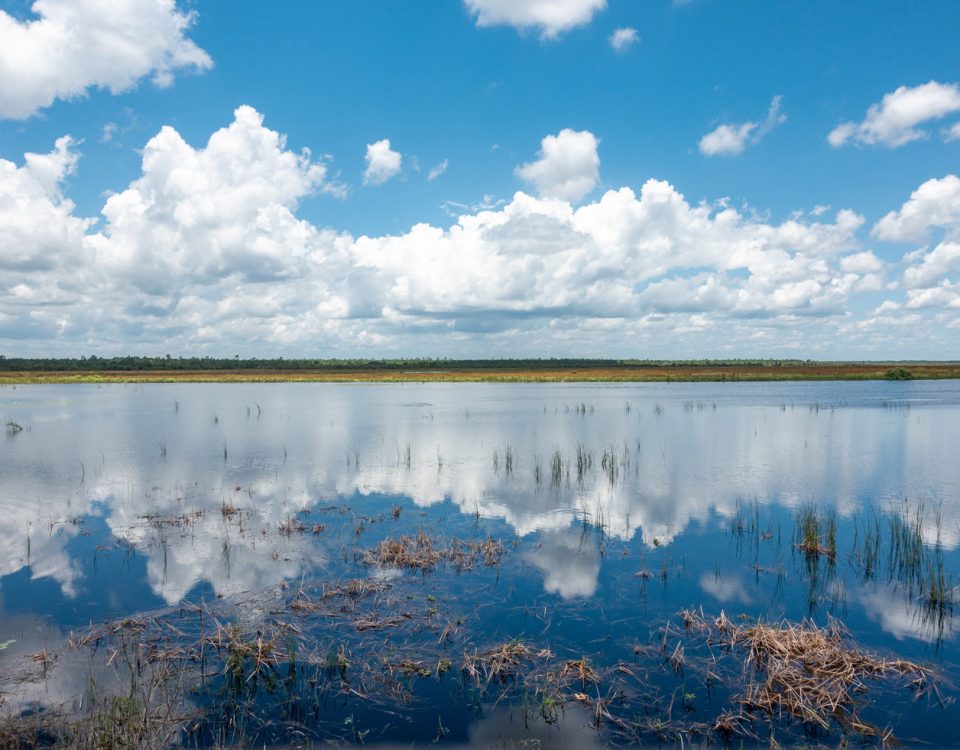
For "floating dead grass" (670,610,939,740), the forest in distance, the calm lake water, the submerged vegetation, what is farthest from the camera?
the forest in distance

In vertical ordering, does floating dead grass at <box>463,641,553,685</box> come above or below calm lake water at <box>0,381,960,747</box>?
above

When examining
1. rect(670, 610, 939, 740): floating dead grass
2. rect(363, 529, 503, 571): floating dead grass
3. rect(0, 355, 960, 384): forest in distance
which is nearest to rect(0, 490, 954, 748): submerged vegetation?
rect(670, 610, 939, 740): floating dead grass

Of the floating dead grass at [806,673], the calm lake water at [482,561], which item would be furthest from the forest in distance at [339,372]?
the floating dead grass at [806,673]

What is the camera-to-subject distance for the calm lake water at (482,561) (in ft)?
24.2

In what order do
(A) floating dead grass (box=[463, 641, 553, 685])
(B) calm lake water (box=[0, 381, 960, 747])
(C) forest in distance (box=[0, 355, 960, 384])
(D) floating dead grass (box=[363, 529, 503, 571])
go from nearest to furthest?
1. (B) calm lake water (box=[0, 381, 960, 747])
2. (A) floating dead grass (box=[463, 641, 553, 685])
3. (D) floating dead grass (box=[363, 529, 503, 571])
4. (C) forest in distance (box=[0, 355, 960, 384])

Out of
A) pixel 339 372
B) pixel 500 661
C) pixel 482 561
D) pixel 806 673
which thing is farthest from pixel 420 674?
pixel 339 372

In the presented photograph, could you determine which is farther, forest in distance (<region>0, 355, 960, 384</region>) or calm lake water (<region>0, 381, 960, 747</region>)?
forest in distance (<region>0, 355, 960, 384</region>)

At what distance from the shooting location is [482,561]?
12.6m

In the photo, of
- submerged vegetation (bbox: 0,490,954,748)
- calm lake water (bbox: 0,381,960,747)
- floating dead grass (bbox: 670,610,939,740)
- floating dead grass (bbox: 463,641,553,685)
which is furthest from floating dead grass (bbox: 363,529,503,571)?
floating dead grass (bbox: 670,610,939,740)

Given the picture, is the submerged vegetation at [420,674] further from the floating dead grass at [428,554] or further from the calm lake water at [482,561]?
the floating dead grass at [428,554]

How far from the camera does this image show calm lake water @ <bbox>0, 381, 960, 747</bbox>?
737 centimetres

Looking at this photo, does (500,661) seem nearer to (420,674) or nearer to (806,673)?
(420,674)

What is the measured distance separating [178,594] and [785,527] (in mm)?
14074

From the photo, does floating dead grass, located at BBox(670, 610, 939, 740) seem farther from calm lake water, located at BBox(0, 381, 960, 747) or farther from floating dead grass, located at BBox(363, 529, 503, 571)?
floating dead grass, located at BBox(363, 529, 503, 571)
